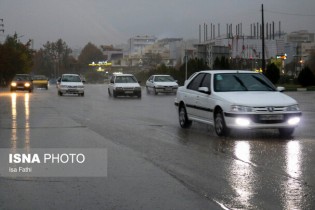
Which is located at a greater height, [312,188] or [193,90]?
[193,90]

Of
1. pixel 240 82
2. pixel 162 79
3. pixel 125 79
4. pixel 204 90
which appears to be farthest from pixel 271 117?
pixel 162 79

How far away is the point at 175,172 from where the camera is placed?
27.9 ft

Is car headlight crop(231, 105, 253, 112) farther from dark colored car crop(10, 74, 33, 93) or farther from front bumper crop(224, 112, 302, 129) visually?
dark colored car crop(10, 74, 33, 93)

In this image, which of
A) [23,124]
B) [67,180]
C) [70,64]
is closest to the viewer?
[67,180]

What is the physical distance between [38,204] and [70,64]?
180 m

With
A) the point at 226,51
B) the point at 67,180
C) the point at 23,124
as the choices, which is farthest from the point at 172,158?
the point at 226,51

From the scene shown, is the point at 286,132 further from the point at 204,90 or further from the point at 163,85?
the point at 163,85

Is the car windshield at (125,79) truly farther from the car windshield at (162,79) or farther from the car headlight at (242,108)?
the car headlight at (242,108)

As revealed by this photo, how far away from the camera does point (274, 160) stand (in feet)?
31.9

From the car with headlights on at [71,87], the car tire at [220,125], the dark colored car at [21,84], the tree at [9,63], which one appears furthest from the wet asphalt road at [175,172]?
the tree at [9,63]

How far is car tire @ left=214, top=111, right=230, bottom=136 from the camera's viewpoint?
516 inches

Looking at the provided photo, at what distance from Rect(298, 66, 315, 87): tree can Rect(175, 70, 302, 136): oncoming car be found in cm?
4520

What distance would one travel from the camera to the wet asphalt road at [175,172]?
21.7 feet

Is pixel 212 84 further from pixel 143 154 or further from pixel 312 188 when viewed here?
pixel 312 188
